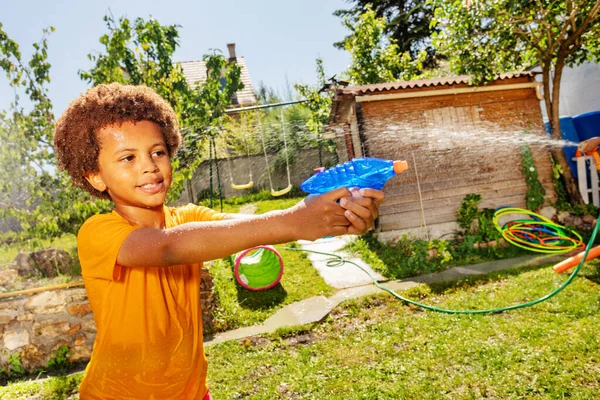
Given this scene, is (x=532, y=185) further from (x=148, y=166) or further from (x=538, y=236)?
(x=148, y=166)

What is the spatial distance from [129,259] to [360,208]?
0.73m

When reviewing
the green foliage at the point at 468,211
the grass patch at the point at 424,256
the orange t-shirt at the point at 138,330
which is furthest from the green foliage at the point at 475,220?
the orange t-shirt at the point at 138,330

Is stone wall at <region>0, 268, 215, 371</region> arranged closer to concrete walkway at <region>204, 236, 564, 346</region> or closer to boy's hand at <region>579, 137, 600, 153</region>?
concrete walkway at <region>204, 236, 564, 346</region>

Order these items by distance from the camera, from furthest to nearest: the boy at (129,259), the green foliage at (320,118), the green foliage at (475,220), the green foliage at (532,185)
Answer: the green foliage at (320,118) < the green foliage at (532,185) < the green foliage at (475,220) < the boy at (129,259)

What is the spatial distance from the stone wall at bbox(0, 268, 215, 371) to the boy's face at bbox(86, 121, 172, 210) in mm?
4356

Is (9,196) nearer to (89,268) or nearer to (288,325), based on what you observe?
(288,325)

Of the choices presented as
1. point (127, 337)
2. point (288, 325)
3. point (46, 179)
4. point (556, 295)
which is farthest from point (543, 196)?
point (127, 337)

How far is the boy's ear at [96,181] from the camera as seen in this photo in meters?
1.70

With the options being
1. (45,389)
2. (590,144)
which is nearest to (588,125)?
(590,144)

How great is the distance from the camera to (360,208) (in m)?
1.19

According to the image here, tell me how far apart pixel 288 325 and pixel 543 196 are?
6820mm

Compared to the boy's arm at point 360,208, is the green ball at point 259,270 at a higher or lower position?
lower

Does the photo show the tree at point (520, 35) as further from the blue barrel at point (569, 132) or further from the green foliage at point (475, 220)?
the green foliage at point (475, 220)

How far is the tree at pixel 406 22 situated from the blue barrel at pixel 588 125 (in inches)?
500
